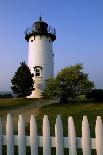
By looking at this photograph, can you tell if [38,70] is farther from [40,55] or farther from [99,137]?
[99,137]

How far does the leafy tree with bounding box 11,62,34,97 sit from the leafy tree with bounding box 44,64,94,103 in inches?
342

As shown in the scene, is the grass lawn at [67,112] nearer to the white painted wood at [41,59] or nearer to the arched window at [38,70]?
the white painted wood at [41,59]

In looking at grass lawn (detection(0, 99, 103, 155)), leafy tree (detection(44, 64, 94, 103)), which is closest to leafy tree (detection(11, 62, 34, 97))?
grass lawn (detection(0, 99, 103, 155))

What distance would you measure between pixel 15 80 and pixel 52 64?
6733 mm

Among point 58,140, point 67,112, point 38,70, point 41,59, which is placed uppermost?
point 41,59

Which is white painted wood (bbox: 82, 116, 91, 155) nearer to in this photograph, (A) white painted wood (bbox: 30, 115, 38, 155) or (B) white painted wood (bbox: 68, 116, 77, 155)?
(B) white painted wood (bbox: 68, 116, 77, 155)

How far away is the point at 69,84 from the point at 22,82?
9.98m

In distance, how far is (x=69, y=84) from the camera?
94.7 feet

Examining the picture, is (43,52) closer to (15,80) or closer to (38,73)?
(38,73)

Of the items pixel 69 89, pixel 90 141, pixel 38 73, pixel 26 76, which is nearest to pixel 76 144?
pixel 90 141

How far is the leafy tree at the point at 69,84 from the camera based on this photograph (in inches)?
1132

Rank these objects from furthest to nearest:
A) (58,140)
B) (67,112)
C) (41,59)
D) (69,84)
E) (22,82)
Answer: (41,59), (22,82), (69,84), (67,112), (58,140)

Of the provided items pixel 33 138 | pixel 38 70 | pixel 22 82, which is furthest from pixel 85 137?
pixel 38 70

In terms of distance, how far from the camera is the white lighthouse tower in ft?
133
